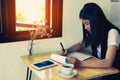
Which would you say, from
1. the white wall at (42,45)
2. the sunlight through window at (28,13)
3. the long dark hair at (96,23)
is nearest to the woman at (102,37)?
the long dark hair at (96,23)

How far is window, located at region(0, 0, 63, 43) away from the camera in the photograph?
2.04m

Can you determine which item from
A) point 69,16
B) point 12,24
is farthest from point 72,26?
point 12,24

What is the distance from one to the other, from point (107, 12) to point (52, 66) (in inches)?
37.2

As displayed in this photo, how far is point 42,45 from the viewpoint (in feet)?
7.32

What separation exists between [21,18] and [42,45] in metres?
0.32

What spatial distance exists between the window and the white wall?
53 mm

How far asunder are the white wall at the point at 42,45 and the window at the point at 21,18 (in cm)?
5

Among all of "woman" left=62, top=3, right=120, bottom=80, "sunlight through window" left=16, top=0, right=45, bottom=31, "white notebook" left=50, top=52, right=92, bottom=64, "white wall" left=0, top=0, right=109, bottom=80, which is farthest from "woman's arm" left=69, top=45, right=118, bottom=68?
"sunlight through window" left=16, top=0, right=45, bottom=31

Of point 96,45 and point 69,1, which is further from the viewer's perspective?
point 69,1

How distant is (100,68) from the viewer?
71.9 inches

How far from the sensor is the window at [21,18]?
2.04 meters

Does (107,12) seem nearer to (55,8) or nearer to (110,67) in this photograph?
(55,8)

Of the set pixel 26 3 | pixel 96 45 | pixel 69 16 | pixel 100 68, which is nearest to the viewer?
pixel 100 68

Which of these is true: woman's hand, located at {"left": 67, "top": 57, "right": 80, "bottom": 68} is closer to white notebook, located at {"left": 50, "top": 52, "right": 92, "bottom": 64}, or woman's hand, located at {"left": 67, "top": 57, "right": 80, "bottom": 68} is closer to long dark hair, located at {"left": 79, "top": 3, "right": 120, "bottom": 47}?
white notebook, located at {"left": 50, "top": 52, "right": 92, "bottom": 64}
